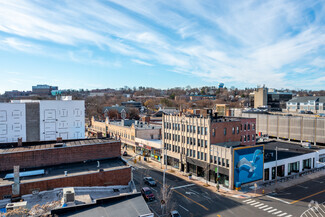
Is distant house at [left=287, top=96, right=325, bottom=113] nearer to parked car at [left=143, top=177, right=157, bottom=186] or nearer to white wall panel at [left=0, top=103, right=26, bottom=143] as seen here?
parked car at [left=143, top=177, right=157, bottom=186]

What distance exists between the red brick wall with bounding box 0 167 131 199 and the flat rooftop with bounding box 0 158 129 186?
26.6 inches

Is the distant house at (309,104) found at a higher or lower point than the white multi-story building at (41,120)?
Result: higher

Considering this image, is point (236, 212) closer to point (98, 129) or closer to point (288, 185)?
point (288, 185)

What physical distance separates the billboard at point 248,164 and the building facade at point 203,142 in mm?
1332

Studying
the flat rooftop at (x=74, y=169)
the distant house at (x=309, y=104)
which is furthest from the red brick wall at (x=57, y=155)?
the distant house at (x=309, y=104)

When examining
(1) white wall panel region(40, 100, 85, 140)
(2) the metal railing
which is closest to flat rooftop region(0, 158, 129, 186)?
(1) white wall panel region(40, 100, 85, 140)

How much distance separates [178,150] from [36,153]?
3079 centimetres

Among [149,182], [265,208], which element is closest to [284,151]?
[265,208]

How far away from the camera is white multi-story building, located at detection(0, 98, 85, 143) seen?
40.7m

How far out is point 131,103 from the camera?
616 feet

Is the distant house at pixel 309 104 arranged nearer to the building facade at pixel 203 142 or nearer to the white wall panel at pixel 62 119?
the building facade at pixel 203 142

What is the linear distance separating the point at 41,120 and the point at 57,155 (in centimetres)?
1255

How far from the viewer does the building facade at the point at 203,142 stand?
4431cm

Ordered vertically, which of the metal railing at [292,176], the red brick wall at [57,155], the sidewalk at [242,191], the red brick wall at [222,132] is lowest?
the sidewalk at [242,191]
